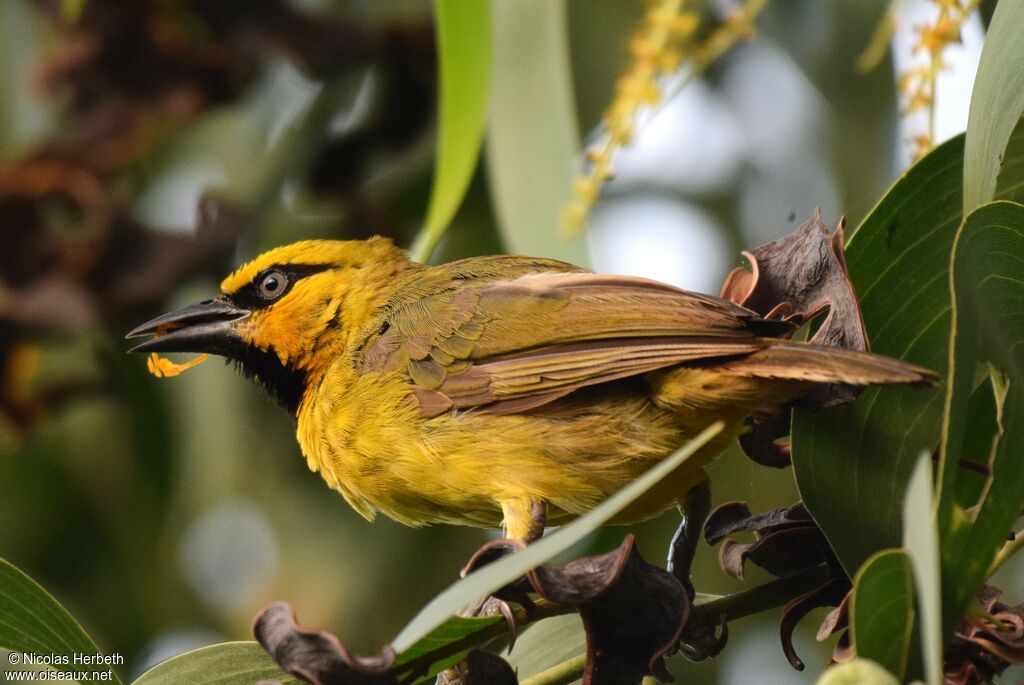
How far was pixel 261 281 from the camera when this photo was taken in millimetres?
2982

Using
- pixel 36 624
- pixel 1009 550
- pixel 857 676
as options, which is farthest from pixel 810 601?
pixel 36 624

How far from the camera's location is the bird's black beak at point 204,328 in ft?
9.30

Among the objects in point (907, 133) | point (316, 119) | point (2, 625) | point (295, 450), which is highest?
point (907, 133)

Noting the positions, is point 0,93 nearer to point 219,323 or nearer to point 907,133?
point 219,323

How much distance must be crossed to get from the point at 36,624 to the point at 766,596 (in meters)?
1.13

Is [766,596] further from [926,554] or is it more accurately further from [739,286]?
[926,554]

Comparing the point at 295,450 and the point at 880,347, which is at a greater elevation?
the point at 880,347

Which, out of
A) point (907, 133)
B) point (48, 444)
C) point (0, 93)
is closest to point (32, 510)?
point (48, 444)

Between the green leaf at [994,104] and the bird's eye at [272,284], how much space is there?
1.73 m

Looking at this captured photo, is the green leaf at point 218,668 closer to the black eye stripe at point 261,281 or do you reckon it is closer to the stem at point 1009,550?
the stem at point 1009,550

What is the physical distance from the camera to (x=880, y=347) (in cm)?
189

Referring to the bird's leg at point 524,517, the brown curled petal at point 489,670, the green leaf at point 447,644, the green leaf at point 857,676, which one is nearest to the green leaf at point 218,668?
the green leaf at point 447,644

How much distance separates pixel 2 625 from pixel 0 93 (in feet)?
10.3

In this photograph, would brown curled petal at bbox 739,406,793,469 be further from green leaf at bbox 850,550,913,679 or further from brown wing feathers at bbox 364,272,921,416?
green leaf at bbox 850,550,913,679
